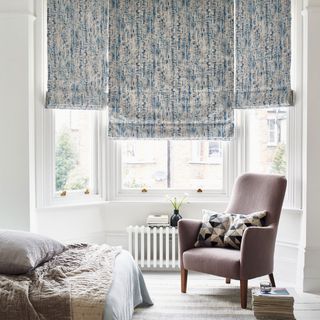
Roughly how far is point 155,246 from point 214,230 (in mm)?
848

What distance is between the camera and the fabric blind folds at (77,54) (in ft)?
16.2

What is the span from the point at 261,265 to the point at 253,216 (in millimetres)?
421

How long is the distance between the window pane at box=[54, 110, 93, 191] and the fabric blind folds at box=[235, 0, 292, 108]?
5.01ft

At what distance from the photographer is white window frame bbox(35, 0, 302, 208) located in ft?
15.7

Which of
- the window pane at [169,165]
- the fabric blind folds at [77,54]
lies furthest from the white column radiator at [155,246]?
the fabric blind folds at [77,54]

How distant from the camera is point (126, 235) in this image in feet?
17.5

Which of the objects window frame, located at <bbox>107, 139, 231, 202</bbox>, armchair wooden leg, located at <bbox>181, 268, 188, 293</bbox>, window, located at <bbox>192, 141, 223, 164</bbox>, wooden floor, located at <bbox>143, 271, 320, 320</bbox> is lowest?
wooden floor, located at <bbox>143, 271, 320, 320</bbox>

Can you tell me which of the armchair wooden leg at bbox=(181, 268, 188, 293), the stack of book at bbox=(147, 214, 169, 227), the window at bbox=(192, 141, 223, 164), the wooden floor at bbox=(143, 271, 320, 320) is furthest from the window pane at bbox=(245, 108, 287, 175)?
the armchair wooden leg at bbox=(181, 268, 188, 293)

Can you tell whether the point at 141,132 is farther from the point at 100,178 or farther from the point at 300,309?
the point at 300,309

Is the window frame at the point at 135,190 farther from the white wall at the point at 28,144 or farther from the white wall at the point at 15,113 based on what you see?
the white wall at the point at 15,113

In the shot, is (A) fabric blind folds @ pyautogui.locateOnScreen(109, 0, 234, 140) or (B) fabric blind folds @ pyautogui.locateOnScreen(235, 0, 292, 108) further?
(A) fabric blind folds @ pyautogui.locateOnScreen(109, 0, 234, 140)

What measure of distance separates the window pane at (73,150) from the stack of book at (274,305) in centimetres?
227

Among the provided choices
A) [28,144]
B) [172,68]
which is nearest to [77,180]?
[28,144]

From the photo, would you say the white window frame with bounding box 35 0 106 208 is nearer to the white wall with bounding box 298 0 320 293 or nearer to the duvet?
the duvet
